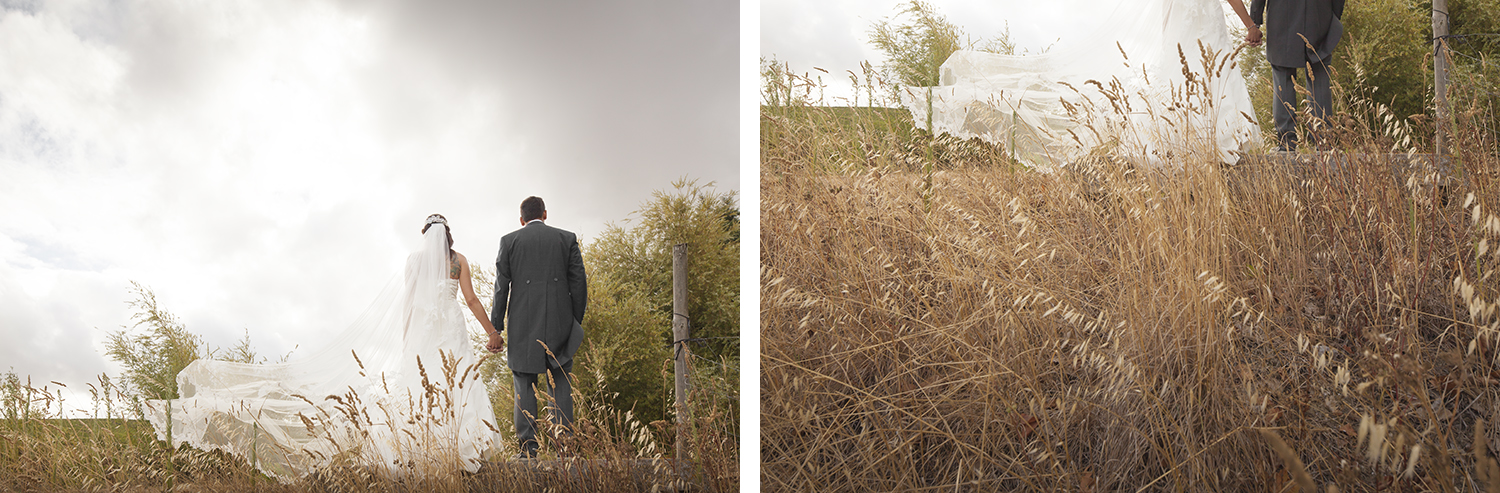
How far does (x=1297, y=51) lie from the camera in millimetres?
985

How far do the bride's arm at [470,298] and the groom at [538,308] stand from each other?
0.12 m

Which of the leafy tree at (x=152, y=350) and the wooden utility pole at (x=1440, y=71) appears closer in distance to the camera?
the wooden utility pole at (x=1440, y=71)

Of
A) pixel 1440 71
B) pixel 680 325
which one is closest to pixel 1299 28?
pixel 1440 71

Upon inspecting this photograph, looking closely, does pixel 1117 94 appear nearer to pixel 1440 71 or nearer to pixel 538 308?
pixel 1440 71

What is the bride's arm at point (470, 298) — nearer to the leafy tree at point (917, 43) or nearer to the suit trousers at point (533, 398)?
the suit trousers at point (533, 398)

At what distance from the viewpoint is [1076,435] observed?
0.95 meters

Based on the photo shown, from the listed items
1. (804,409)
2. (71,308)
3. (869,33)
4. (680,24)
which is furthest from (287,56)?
(804,409)

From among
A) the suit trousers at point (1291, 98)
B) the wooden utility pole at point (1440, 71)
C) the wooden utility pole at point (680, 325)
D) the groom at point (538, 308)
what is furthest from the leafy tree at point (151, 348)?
the wooden utility pole at point (1440, 71)

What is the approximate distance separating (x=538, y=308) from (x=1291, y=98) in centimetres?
183

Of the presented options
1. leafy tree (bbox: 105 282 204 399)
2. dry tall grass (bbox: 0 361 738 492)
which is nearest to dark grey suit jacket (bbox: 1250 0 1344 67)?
dry tall grass (bbox: 0 361 738 492)

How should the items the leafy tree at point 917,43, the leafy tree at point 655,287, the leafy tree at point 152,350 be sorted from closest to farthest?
the leafy tree at point 917,43
the leafy tree at point 152,350
the leafy tree at point 655,287

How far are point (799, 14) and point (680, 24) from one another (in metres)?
1.68

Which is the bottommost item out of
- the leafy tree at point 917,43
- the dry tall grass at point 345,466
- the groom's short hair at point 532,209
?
the dry tall grass at point 345,466

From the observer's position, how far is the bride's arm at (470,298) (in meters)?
2.15
